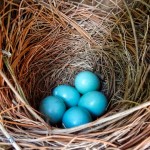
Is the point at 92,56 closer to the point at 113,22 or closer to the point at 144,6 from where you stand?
the point at 113,22

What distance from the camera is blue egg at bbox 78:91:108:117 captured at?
107cm

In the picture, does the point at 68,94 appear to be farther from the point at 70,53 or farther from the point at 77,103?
the point at 70,53

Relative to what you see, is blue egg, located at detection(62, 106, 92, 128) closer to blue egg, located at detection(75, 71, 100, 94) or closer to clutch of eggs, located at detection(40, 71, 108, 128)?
clutch of eggs, located at detection(40, 71, 108, 128)

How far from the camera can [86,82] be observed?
1.15m

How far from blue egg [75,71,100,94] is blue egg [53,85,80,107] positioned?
0.03 meters

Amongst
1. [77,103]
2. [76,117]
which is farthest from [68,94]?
[76,117]

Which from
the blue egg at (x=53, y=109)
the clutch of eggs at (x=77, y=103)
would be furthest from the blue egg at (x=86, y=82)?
the blue egg at (x=53, y=109)

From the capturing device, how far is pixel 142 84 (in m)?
0.94

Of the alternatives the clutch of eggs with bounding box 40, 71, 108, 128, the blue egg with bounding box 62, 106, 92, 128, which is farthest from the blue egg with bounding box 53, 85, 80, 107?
the blue egg with bounding box 62, 106, 92, 128

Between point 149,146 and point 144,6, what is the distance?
0.64 meters

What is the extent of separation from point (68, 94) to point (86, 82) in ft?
0.27

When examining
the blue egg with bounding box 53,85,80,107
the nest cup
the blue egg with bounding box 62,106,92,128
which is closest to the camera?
the nest cup

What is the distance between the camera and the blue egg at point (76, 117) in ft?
3.22

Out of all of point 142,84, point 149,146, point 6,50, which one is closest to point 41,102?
point 6,50
